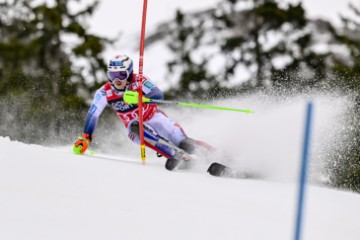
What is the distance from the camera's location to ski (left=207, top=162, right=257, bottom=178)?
671cm

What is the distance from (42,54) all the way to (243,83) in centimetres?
732

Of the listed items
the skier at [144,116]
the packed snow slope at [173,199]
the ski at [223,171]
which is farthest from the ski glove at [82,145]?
the ski at [223,171]

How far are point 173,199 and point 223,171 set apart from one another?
2.02 meters

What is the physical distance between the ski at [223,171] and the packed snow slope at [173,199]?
0.50 feet

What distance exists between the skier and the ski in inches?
23.8

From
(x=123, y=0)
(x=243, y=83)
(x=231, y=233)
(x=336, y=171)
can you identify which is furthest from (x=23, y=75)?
(x=123, y=0)

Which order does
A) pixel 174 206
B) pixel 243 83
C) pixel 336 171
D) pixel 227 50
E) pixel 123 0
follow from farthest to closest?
pixel 123 0 → pixel 227 50 → pixel 243 83 → pixel 336 171 → pixel 174 206

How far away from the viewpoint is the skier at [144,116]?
24.5ft

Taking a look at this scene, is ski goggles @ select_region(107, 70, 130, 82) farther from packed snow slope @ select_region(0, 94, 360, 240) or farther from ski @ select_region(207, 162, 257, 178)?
ski @ select_region(207, 162, 257, 178)

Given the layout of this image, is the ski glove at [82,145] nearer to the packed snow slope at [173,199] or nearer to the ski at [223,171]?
the packed snow slope at [173,199]

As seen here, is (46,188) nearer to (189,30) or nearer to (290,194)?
(290,194)

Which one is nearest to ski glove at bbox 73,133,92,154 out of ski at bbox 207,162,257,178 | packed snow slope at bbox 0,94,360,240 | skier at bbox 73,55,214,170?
skier at bbox 73,55,214,170

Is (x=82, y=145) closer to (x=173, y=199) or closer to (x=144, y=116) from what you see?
(x=144, y=116)

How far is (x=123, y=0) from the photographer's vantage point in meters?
62.0
